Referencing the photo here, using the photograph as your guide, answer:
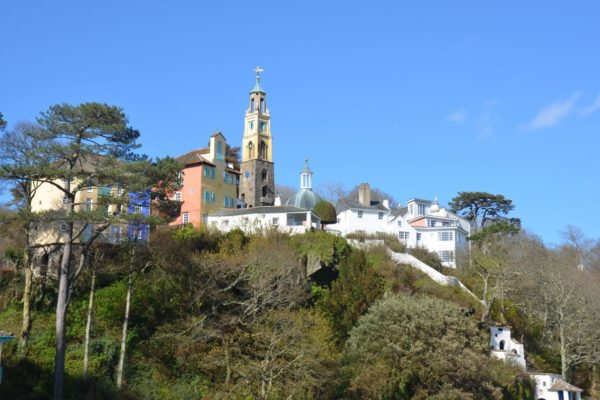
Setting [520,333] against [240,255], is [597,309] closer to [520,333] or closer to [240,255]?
[520,333]

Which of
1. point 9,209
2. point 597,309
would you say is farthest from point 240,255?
point 597,309

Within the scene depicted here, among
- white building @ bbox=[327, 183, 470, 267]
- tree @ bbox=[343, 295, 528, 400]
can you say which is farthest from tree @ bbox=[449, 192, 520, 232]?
tree @ bbox=[343, 295, 528, 400]

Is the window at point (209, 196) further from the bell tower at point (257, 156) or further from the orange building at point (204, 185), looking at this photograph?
the bell tower at point (257, 156)

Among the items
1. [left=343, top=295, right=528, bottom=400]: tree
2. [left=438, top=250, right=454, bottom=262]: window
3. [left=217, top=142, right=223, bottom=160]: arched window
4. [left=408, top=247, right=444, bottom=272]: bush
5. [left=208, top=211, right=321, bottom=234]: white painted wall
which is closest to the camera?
[left=343, top=295, right=528, bottom=400]: tree

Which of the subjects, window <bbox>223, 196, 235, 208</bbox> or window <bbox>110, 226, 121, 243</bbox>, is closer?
window <bbox>110, 226, 121, 243</bbox>

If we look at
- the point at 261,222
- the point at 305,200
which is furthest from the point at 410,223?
the point at 261,222

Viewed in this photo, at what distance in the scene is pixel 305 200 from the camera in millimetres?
62906

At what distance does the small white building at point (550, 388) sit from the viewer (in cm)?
4612

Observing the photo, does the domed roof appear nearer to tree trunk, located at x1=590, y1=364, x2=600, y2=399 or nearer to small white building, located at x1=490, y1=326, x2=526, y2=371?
small white building, located at x1=490, y1=326, x2=526, y2=371

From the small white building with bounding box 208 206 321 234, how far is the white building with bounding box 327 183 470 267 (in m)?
2.92

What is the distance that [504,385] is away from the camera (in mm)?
42188

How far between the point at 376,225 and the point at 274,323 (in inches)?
1132

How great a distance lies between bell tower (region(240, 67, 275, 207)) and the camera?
65.5 meters

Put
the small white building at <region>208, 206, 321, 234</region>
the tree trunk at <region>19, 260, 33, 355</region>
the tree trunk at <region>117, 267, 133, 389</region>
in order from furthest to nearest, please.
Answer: the small white building at <region>208, 206, 321, 234</region>
the tree trunk at <region>19, 260, 33, 355</region>
the tree trunk at <region>117, 267, 133, 389</region>
